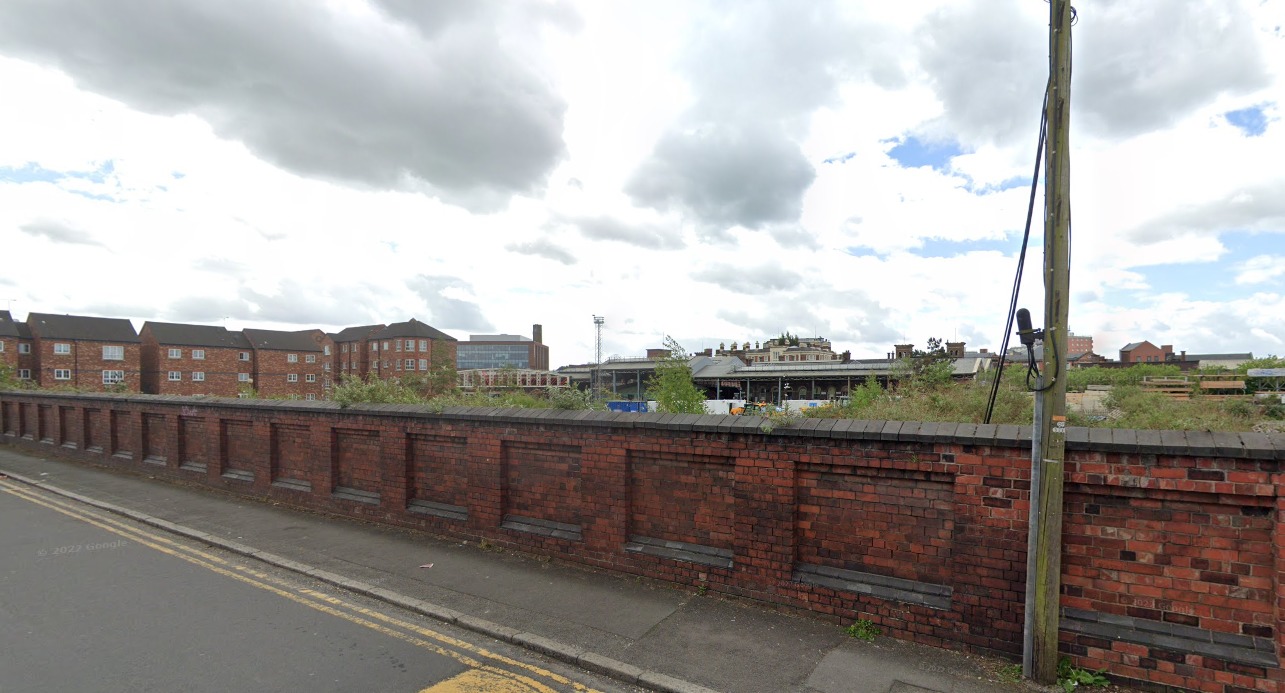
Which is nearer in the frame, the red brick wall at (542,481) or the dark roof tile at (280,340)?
the red brick wall at (542,481)

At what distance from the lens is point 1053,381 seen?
4.47 meters

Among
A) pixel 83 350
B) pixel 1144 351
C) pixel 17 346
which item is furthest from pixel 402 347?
pixel 1144 351

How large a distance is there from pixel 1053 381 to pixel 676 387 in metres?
8.66

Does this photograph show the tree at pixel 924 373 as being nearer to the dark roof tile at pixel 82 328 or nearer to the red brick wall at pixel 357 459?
the red brick wall at pixel 357 459

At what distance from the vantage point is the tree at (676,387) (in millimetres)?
11625

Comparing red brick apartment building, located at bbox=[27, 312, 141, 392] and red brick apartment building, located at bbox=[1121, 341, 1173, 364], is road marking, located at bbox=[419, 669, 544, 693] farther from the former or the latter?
red brick apartment building, located at bbox=[1121, 341, 1173, 364]

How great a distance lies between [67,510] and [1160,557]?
1565 centimetres

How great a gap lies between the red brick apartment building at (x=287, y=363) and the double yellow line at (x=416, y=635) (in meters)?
76.0

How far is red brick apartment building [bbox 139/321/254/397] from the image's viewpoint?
6925cm

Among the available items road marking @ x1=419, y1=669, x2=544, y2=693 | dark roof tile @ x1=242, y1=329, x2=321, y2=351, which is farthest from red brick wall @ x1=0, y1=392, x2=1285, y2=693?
dark roof tile @ x1=242, y1=329, x2=321, y2=351

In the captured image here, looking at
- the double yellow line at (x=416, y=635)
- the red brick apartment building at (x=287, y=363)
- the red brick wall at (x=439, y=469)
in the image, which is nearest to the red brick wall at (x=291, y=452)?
the double yellow line at (x=416, y=635)

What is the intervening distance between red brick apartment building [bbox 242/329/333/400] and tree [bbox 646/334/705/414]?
74.4 metres

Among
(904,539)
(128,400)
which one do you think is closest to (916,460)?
(904,539)

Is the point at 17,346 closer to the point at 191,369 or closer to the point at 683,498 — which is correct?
the point at 191,369
